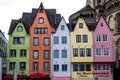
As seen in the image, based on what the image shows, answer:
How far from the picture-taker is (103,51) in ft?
203

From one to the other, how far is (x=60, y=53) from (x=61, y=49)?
0.82m

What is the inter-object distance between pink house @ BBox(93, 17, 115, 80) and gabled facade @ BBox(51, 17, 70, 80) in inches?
215

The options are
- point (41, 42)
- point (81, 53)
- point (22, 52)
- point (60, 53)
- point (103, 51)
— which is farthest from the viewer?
point (41, 42)

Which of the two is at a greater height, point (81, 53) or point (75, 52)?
point (75, 52)

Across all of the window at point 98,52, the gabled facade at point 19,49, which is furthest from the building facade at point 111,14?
the gabled facade at point 19,49

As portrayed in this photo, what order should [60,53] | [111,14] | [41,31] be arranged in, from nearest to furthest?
[60,53]
[41,31]
[111,14]

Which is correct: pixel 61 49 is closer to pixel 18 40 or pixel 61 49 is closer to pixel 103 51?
pixel 103 51

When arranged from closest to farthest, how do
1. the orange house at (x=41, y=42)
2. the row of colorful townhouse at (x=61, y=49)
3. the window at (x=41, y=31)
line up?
the row of colorful townhouse at (x=61, y=49) → the orange house at (x=41, y=42) → the window at (x=41, y=31)

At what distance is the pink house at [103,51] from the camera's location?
2394 inches

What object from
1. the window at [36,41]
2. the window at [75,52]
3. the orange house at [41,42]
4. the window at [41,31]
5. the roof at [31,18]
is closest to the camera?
the window at [75,52]

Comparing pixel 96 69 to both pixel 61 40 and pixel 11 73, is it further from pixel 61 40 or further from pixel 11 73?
pixel 11 73

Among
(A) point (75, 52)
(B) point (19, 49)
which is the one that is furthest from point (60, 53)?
(B) point (19, 49)

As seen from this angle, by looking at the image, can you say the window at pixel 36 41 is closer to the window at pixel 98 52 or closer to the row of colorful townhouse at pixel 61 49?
the row of colorful townhouse at pixel 61 49

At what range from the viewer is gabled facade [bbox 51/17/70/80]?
61.4 meters
